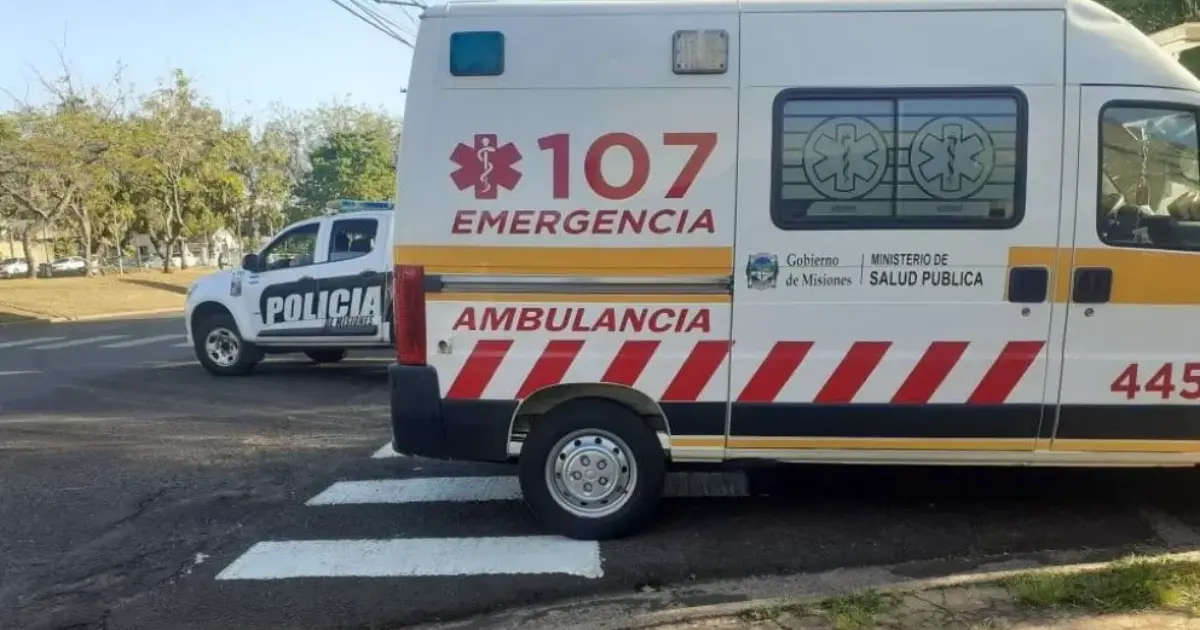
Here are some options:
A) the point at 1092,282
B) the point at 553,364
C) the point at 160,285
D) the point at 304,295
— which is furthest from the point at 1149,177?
the point at 160,285

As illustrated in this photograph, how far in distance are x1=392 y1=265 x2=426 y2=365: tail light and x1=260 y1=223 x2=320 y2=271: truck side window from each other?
6834 millimetres

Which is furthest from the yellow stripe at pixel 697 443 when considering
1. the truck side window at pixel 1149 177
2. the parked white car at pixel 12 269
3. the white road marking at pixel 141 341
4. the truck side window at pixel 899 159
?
the parked white car at pixel 12 269

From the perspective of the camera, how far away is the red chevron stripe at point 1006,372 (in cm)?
475

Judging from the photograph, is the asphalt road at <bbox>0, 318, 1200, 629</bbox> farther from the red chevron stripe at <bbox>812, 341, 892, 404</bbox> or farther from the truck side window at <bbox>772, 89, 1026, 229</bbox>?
the truck side window at <bbox>772, 89, 1026, 229</bbox>

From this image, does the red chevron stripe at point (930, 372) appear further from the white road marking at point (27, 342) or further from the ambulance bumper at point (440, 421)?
the white road marking at point (27, 342)

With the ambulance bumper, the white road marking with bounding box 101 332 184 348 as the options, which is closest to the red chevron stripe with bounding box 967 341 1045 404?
the ambulance bumper

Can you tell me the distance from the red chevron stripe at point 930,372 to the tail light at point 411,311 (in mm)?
2505

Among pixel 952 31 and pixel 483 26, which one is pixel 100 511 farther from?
pixel 952 31

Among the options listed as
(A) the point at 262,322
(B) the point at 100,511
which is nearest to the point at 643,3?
(B) the point at 100,511

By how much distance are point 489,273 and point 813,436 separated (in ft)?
6.27

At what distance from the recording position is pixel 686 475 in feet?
20.7

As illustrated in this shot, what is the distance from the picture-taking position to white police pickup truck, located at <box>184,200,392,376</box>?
435 inches

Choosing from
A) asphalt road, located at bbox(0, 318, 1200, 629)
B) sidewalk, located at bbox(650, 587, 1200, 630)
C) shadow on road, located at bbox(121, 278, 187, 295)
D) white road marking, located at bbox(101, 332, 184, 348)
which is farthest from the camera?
shadow on road, located at bbox(121, 278, 187, 295)

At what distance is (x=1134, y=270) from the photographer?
4.67 metres
